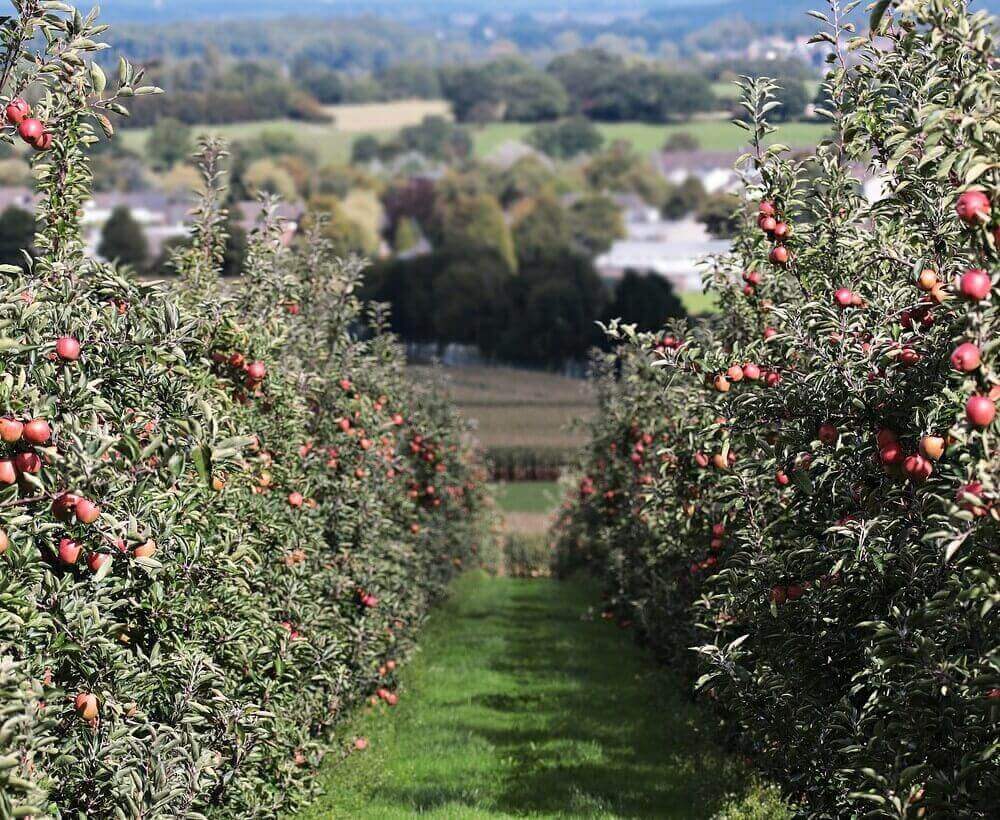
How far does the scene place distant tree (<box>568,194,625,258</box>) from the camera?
426ft

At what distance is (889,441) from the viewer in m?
5.49

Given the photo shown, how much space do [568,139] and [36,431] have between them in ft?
609

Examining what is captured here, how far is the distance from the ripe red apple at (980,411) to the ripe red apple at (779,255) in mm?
3035

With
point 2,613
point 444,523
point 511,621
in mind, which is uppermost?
point 2,613

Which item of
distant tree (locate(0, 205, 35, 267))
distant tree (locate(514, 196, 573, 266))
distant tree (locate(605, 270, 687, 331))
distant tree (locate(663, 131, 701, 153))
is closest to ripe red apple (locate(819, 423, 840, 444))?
distant tree (locate(605, 270, 687, 331))

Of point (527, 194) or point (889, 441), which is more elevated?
point (527, 194)

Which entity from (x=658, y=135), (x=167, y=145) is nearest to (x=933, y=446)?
(x=167, y=145)

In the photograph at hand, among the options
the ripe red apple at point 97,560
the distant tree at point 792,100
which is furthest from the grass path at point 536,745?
the distant tree at point 792,100

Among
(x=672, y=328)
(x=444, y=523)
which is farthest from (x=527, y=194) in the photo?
(x=672, y=328)

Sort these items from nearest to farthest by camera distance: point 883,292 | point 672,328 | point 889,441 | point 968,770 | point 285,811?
point 968,770 → point 889,441 → point 883,292 → point 285,811 → point 672,328

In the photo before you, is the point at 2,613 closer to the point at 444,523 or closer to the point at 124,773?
the point at 124,773

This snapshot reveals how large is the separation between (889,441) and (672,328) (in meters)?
4.90

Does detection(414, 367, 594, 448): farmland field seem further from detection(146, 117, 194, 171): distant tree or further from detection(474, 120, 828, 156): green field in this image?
detection(146, 117, 194, 171): distant tree

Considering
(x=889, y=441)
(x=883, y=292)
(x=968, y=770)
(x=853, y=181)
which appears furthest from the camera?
(x=853, y=181)
